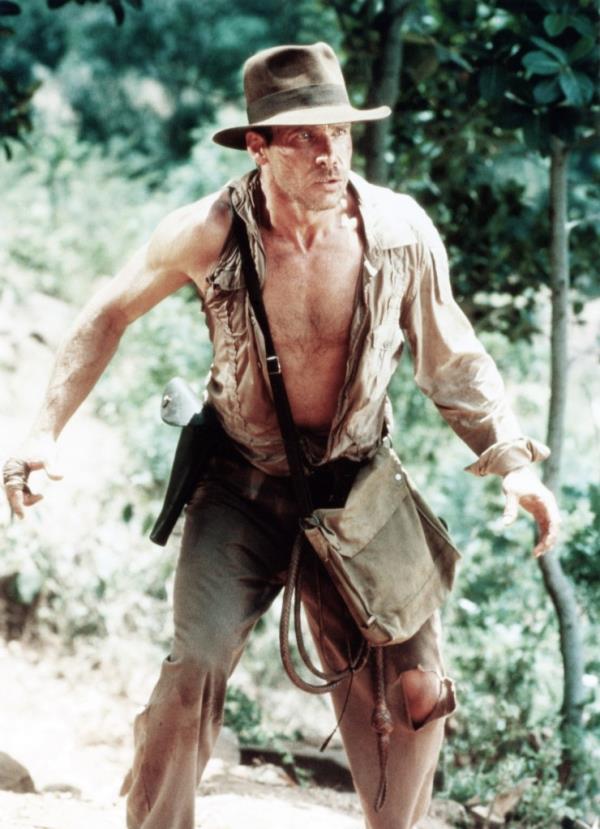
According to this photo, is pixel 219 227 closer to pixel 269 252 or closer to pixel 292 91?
pixel 269 252

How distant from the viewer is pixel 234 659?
3293 millimetres

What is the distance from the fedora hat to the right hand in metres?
0.91

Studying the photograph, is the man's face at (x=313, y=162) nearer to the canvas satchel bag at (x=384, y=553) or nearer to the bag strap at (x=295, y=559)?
the bag strap at (x=295, y=559)

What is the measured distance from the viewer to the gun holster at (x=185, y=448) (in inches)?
135

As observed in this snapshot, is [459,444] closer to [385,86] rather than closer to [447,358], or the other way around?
[385,86]

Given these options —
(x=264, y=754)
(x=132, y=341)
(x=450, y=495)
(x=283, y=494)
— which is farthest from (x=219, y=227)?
(x=132, y=341)

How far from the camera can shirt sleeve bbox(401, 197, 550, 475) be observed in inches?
132

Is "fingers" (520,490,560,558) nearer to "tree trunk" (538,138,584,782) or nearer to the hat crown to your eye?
the hat crown

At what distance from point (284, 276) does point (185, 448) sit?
513 mm

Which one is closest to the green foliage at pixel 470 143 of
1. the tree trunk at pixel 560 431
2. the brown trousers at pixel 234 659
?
the tree trunk at pixel 560 431

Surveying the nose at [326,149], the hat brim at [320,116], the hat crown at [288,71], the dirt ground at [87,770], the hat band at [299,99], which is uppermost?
the hat crown at [288,71]

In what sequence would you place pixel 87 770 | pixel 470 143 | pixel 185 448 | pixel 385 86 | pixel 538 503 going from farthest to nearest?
A: pixel 470 143, pixel 385 86, pixel 87 770, pixel 185 448, pixel 538 503

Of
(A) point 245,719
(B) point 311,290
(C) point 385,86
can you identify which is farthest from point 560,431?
(B) point 311,290

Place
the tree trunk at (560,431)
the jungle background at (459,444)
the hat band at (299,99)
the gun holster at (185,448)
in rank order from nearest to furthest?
the hat band at (299,99), the gun holster at (185,448), the jungle background at (459,444), the tree trunk at (560,431)
